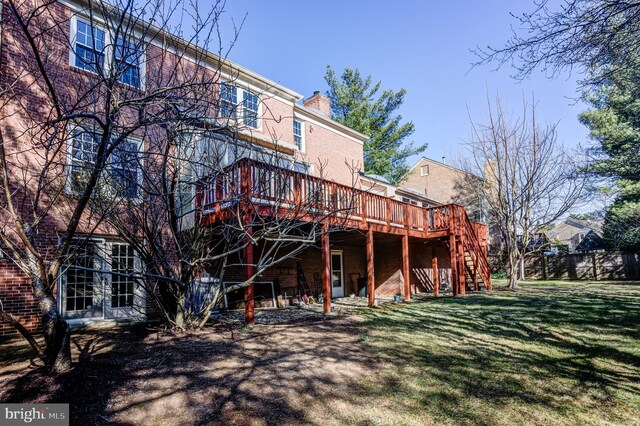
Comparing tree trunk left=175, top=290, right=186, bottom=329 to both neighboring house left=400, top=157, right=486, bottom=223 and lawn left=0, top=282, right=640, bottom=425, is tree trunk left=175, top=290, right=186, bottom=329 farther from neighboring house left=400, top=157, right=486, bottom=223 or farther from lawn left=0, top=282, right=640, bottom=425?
neighboring house left=400, top=157, right=486, bottom=223

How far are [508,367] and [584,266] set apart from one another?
19534 mm

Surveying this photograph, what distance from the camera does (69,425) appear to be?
3.08m

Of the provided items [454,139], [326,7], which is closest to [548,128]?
[454,139]

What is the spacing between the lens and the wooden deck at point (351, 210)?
708 centimetres

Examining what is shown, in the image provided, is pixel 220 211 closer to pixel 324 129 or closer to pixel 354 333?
pixel 354 333

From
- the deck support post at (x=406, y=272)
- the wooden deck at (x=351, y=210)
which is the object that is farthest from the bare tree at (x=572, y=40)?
the deck support post at (x=406, y=272)

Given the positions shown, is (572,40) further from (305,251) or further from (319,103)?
(319,103)

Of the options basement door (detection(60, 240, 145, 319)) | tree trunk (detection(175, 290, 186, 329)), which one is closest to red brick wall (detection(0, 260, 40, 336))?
basement door (detection(60, 240, 145, 319))

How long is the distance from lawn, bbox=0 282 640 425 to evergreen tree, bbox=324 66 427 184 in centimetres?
2468

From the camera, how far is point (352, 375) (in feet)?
14.2

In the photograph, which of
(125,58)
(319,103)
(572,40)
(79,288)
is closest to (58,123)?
(125,58)

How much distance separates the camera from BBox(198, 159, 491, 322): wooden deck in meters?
7.08

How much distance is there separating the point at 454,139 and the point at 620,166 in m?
10.9

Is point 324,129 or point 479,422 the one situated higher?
point 324,129
